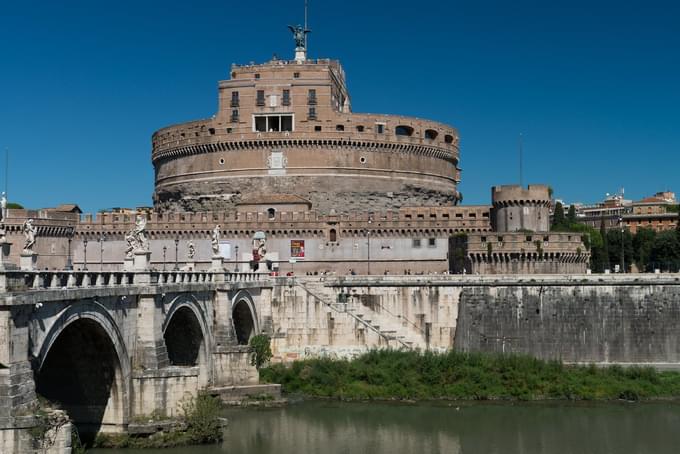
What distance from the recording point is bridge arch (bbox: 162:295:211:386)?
1174 inches

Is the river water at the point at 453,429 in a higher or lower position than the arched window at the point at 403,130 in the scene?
lower

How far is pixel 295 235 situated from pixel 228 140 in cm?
1159

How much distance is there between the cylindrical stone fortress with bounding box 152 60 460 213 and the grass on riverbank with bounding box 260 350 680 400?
26.7 m

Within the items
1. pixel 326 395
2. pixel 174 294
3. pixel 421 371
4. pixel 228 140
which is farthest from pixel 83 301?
pixel 228 140

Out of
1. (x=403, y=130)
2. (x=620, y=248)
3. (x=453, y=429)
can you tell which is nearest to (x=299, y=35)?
(x=403, y=130)

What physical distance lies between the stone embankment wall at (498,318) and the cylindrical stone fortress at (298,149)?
21.3 meters

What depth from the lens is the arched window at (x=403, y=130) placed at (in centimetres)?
6532

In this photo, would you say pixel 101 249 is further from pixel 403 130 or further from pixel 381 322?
pixel 403 130

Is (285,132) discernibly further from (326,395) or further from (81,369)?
(81,369)

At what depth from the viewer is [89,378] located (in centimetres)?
2317

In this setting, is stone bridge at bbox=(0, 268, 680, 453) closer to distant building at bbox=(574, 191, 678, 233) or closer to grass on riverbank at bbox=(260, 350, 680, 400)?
grass on riverbank at bbox=(260, 350, 680, 400)

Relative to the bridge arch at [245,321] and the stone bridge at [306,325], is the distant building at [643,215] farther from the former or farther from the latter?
the bridge arch at [245,321]

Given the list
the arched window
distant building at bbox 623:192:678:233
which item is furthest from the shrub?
distant building at bbox 623:192:678:233

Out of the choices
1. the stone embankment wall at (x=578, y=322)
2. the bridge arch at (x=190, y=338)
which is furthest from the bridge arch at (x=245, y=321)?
the stone embankment wall at (x=578, y=322)
